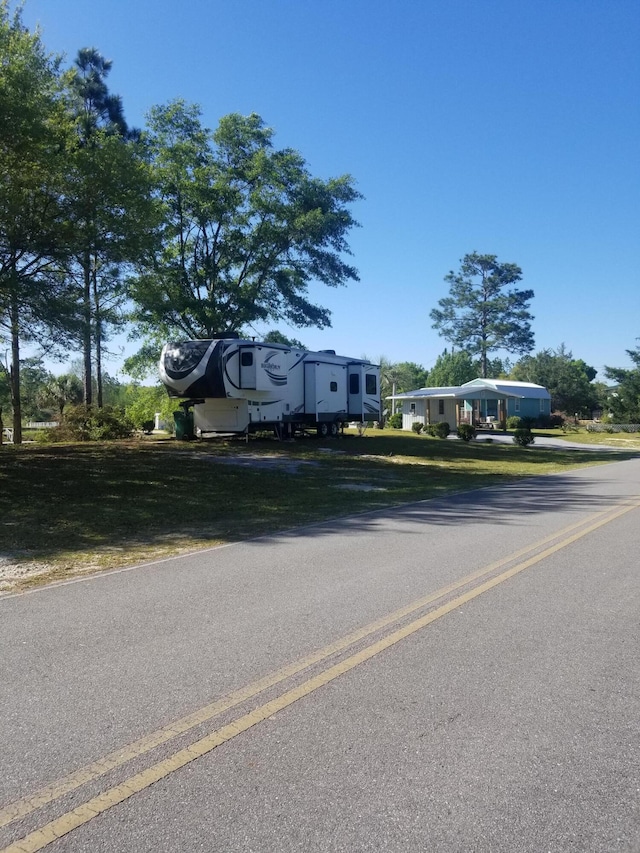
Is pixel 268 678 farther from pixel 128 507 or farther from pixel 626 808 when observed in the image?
pixel 128 507

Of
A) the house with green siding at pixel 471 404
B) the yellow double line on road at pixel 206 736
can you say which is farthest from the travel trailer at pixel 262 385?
the yellow double line on road at pixel 206 736

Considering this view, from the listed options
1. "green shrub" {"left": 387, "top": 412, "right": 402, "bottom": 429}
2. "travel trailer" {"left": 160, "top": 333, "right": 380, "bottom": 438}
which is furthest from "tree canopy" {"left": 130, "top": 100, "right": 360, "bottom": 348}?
"green shrub" {"left": 387, "top": 412, "right": 402, "bottom": 429}

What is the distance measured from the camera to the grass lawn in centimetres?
966

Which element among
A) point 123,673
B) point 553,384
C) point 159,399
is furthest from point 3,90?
point 553,384

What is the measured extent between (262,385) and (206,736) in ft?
71.0

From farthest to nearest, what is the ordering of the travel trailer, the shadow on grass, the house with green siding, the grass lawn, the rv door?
the house with green siding < the rv door < the travel trailer < the shadow on grass < the grass lawn

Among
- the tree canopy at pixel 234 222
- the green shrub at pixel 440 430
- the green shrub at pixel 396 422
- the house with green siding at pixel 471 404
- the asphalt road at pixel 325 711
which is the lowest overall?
the asphalt road at pixel 325 711

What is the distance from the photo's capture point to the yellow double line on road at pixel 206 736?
2.96 meters

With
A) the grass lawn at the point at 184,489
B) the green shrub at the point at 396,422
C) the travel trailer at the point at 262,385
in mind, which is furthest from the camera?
the green shrub at the point at 396,422

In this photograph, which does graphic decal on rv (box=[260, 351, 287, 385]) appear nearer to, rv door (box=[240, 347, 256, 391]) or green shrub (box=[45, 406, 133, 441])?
rv door (box=[240, 347, 256, 391])

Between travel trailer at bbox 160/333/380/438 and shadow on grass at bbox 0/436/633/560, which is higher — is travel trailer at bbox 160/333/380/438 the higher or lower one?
the higher one

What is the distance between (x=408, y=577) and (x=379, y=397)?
25463 millimetres

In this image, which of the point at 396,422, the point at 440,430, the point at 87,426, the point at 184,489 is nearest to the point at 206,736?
the point at 184,489

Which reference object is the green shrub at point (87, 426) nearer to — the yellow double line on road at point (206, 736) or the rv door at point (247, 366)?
the rv door at point (247, 366)
